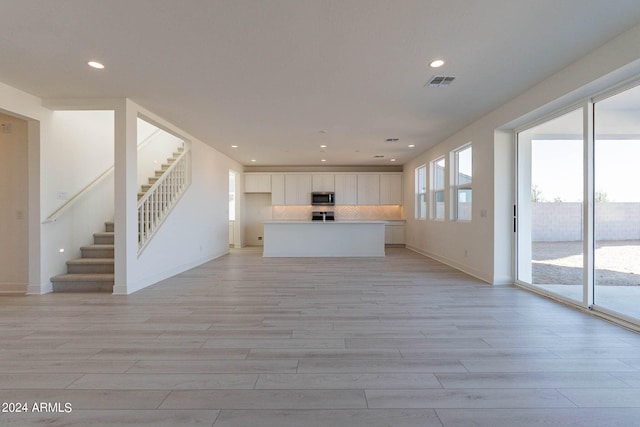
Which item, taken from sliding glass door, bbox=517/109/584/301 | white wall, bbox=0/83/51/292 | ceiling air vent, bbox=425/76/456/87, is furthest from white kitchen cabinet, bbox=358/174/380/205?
A: white wall, bbox=0/83/51/292

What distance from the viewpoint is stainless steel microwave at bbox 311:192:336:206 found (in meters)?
9.88

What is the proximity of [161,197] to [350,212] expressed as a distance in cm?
636

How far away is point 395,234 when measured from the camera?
9.94 m

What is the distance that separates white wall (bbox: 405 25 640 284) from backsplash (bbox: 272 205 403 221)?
3076 millimetres

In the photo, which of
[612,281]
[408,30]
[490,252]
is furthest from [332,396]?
[490,252]

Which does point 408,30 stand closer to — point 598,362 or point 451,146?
point 598,362

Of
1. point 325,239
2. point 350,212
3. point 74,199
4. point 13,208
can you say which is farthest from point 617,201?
point 13,208

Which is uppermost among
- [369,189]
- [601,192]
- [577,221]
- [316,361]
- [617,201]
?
[369,189]

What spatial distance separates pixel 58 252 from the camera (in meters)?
4.53

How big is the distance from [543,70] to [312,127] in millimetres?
3413

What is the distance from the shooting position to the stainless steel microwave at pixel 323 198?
32.4 ft

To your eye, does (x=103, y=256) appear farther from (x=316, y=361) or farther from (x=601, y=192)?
(x=601, y=192)

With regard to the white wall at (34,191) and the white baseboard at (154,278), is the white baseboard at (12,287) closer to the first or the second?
the white wall at (34,191)

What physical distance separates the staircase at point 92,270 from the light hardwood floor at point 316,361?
15.3 inches
